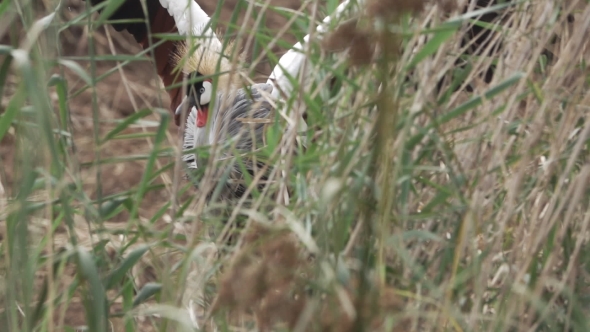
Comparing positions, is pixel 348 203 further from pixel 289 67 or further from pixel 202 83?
pixel 202 83

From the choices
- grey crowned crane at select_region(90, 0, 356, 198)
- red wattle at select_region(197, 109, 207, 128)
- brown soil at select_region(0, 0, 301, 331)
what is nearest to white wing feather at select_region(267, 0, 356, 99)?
grey crowned crane at select_region(90, 0, 356, 198)

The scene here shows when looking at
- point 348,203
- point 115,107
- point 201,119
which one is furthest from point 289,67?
point 115,107

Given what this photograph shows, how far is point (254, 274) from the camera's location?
0.62m

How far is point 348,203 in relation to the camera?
82cm

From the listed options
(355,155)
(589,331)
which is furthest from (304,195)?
(589,331)

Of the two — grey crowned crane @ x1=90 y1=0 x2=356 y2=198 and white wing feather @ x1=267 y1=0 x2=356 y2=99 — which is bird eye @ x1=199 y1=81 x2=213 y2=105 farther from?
white wing feather @ x1=267 y1=0 x2=356 y2=99

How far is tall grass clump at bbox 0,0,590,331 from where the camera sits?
2.29 feet

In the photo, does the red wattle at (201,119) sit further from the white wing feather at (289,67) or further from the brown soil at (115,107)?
the white wing feather at (289,67)

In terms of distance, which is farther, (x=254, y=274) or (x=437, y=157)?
(x=437, y=157)

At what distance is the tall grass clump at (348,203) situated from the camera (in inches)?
27.4

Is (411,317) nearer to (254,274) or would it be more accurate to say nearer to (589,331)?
(589,331)

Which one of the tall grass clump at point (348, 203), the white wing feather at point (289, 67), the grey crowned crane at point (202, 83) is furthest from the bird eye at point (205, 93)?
the tall grass clump at point (348, 203)

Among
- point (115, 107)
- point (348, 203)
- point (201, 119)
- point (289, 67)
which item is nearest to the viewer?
point (348, 203)

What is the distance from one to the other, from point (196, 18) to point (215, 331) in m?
1.20
